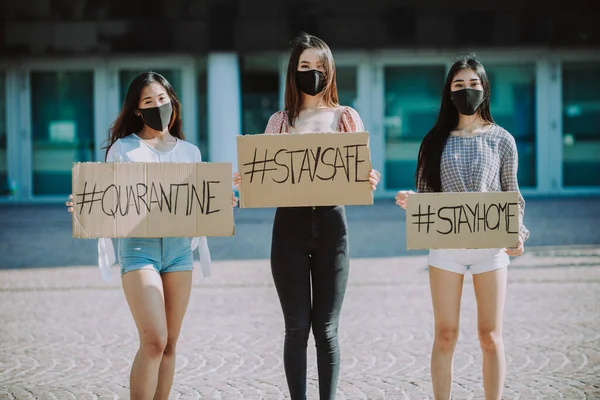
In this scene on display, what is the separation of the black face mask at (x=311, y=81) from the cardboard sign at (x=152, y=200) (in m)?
0.61

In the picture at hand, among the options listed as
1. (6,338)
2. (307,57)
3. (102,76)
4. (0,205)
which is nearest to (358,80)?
(102,76)

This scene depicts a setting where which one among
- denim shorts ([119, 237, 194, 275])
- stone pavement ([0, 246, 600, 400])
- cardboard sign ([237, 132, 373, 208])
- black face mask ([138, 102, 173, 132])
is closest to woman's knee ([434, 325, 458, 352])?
cardboard sign ([237, 132, 373, 208])

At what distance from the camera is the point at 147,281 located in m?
4.50

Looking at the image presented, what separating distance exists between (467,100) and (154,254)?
6.09 ft

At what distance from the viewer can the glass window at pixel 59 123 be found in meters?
22.7

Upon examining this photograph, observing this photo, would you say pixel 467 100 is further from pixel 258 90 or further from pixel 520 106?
pixel 520 106

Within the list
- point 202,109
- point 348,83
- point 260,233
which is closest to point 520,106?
point 348,83

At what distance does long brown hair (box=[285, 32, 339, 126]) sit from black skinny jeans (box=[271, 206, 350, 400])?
0.57 m

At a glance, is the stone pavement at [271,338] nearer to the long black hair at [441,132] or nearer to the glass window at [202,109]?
the long black hair at [441,132]

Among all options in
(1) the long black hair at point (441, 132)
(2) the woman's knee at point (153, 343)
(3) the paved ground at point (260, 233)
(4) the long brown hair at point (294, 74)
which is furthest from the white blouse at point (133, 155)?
(3) the paved ground at point (260, 233)

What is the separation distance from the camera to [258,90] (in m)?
22.3

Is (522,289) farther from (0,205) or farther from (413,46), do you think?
(0,205)

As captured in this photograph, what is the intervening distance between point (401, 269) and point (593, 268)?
2375 millimetres

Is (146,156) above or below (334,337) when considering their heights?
above
